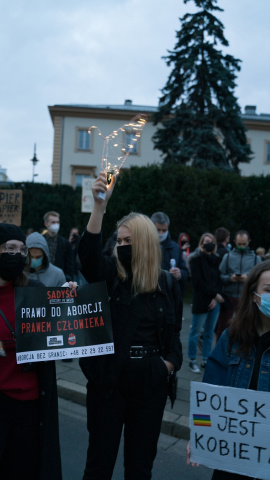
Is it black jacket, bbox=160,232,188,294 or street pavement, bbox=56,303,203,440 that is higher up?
black jacket, bbox=160,232,188,294

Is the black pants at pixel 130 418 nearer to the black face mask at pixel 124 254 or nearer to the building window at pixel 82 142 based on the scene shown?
the black face mask at pixel 124 254

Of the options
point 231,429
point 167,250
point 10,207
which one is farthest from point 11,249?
point 10,207

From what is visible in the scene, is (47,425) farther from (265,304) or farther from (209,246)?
(209,246)

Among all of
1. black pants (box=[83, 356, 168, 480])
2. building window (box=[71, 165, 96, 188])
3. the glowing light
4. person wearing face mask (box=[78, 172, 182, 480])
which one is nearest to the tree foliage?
the glowing light

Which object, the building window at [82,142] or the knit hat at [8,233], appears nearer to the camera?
the knit hat at [8,233]

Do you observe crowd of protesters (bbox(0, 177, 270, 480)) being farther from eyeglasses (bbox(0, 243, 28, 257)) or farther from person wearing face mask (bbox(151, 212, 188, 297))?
person wearing face mask (bbox(151, 212, 188, 297))

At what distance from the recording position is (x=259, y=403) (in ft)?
6.80

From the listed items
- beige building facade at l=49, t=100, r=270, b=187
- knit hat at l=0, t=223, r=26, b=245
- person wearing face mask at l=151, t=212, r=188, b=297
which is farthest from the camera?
beige building facade at l=49, t=100, r=270, b=187

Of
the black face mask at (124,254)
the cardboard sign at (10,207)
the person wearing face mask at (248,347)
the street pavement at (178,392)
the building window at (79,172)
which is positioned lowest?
the street pavement at (178,392)

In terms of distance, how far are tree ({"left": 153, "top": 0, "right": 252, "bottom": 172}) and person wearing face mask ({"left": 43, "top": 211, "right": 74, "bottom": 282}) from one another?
16.0m

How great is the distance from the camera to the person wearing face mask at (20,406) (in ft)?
7.73

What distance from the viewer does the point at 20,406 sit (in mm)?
2371

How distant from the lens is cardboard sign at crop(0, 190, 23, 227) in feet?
25.4

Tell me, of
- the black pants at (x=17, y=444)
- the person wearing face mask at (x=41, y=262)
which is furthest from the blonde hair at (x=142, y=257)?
the person wearing face mask at (x=41, y=262)
